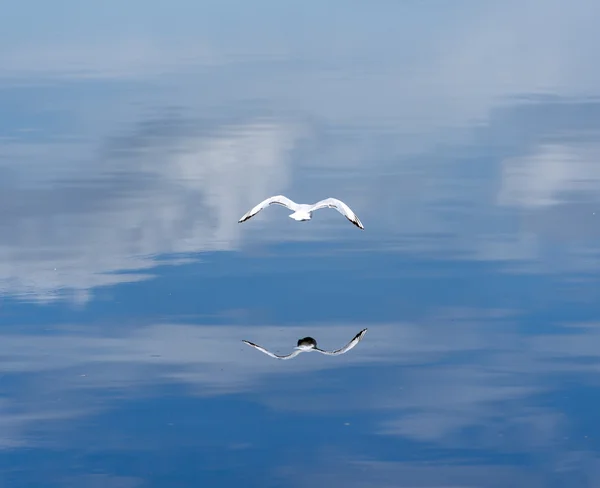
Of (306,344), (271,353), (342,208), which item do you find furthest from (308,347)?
(342,208)

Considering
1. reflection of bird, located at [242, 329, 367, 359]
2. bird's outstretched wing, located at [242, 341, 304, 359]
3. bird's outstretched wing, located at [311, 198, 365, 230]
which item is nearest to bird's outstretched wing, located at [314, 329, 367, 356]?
reflection of bird, located at [242, 329, 367, 359]

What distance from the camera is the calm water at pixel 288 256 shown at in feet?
79.7

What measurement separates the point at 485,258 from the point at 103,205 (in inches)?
393

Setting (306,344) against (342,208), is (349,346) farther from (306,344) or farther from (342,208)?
(342,208)

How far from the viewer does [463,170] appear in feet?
134

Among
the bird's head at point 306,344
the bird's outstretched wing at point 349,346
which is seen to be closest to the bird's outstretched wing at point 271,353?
the bird's head at point 306,344

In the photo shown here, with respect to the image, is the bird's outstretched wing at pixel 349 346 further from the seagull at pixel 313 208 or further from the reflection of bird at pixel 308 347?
the seagull at pixel 313 208

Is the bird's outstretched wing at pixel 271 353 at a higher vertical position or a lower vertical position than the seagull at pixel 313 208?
lower

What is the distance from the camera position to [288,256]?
110 feet

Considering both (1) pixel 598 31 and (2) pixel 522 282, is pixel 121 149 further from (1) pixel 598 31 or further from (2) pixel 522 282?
(1) pixel 598 31

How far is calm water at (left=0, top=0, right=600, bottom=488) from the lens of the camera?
24281mm

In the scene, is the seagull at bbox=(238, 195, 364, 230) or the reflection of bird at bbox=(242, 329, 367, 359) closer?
the reflection of bird at bbox=(242, 329, 367, 359)

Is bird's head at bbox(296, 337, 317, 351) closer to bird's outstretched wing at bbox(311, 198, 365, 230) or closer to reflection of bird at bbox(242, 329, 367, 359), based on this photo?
reflection of bird at bbox(242, 329, 367, 359)

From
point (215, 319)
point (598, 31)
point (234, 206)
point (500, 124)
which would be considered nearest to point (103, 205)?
point (234, 206)
